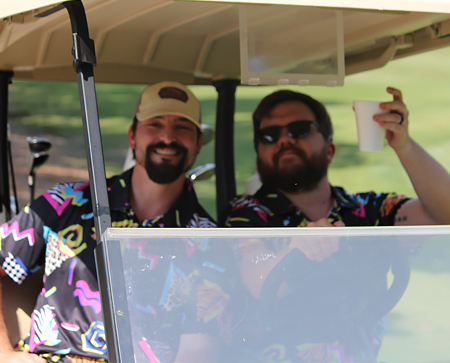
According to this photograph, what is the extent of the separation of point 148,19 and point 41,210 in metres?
0.84

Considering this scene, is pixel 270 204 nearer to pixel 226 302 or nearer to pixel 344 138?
pixel 226 302

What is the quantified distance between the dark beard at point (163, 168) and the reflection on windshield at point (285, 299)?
3.29ft

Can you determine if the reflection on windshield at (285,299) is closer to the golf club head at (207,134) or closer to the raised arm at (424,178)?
the raised arm at (424,178)

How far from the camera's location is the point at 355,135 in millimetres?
2434

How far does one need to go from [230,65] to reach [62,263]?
1.36 meters

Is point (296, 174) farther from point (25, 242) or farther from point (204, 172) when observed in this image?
point (25, 242)

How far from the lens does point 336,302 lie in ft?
3.37

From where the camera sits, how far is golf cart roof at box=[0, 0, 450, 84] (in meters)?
1.70

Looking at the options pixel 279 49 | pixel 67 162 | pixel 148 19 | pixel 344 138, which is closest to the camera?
pixel 279 49

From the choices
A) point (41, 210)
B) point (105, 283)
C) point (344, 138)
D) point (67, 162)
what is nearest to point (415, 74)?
point (344, 138)

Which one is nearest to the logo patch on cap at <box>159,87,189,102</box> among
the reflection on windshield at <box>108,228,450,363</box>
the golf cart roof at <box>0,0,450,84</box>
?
the golf cart roof at <box>0,0,450,84</box>

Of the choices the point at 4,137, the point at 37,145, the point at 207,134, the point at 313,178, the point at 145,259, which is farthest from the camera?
the point at 207,134

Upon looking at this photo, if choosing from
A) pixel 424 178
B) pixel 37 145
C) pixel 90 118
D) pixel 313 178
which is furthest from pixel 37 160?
pixel 424 178

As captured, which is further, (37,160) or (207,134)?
(207,134)
